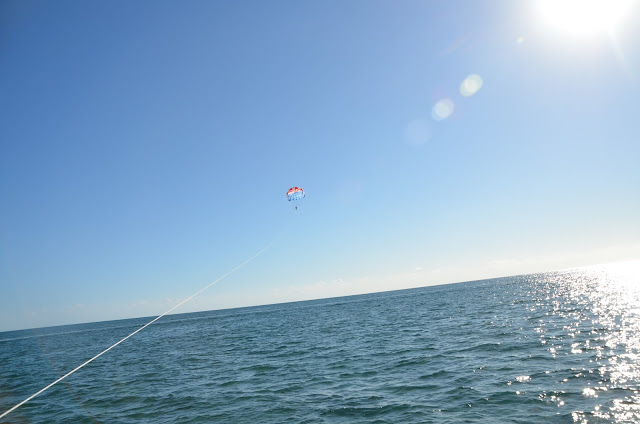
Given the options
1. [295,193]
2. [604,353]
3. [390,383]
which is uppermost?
[295,193]

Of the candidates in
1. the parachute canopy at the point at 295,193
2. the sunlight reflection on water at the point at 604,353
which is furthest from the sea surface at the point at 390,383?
the parachute canopy at the point at 295,193

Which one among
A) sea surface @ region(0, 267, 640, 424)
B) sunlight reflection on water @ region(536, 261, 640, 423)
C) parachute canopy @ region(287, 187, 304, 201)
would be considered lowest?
sunlight reflection on water @ region(536, 261, 640, 423)

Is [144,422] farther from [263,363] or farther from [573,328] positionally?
[573,328]

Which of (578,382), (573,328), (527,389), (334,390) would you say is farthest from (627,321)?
(334,390)

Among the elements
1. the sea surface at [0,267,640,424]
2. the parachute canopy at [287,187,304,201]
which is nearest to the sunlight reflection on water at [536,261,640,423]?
the sea surface at [0,267,640,424]

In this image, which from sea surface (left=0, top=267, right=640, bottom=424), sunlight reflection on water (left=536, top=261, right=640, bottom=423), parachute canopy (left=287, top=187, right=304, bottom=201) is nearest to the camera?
sunlight reflection on water (left=536, top=261, right=640, bottom=423)

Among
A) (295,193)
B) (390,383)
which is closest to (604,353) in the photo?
(390,383)

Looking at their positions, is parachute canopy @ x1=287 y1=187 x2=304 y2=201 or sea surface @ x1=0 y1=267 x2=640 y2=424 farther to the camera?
parachute canopy @ x1=287 y1=187 x2=304 y2=201

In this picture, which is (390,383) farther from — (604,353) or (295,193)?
(295,193)

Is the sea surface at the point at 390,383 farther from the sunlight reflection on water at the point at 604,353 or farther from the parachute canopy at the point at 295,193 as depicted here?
the parachute canopy at the point at 295,193

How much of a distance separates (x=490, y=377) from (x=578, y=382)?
3.38 meters

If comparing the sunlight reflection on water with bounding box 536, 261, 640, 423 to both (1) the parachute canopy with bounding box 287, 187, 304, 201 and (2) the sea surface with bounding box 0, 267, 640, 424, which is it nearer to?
(2) the sea surface with bounding box 0, 267, 640, 424

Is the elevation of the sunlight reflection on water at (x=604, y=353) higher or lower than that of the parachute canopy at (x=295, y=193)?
lower

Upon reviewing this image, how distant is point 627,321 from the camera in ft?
92.0
